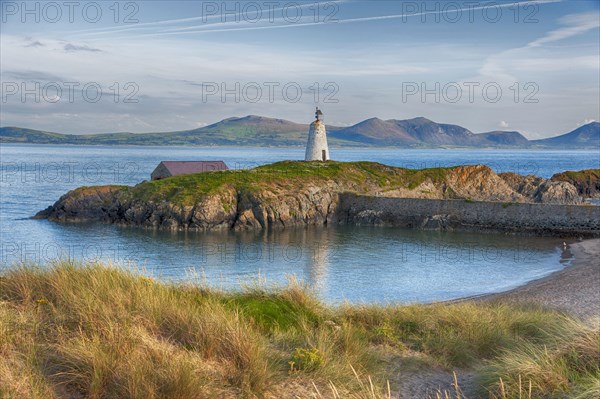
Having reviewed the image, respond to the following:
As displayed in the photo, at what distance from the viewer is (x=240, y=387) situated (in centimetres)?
715

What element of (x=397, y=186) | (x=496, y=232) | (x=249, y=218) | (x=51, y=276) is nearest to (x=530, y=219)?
(x=496, y=232)

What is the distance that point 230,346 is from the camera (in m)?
7.65

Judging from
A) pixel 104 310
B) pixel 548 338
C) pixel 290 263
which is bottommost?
pixel 290 263

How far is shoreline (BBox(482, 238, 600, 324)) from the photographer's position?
1689 centimetres

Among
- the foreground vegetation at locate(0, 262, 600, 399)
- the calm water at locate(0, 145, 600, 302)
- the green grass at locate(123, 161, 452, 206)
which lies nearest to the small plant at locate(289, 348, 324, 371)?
the foreground vegetation at locate(0, 262, 600, 399)

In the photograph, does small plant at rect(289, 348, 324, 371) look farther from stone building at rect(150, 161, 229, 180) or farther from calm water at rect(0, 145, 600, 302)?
stone building at rect(150, 161, 229, 180)

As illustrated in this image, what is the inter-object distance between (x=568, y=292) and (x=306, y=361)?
611 inches

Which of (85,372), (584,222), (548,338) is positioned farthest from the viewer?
(584,222)

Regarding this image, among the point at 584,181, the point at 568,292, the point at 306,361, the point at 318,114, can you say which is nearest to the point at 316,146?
the point at 318,114

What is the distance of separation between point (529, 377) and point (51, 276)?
7345 mm

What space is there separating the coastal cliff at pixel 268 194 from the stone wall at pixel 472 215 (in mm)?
980

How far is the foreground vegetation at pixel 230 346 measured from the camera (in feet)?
22.0

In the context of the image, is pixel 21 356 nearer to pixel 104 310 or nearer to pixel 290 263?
pixel 104 310

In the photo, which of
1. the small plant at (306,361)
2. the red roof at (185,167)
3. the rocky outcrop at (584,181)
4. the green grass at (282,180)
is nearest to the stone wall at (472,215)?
the green grass at (282,180)
